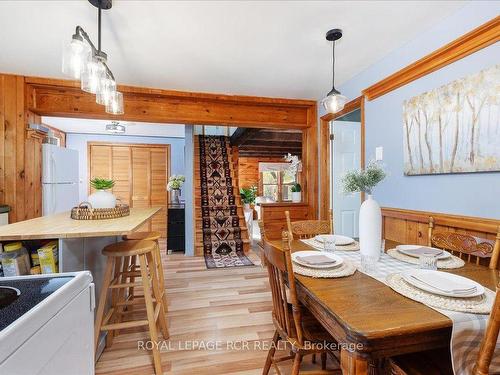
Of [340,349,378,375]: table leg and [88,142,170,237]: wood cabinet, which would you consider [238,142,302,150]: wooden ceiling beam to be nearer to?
[88,142,170,237]: wood cabinet

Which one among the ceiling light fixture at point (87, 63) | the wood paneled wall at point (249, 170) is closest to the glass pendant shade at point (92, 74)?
the ceiling light fixture at point (87, 63)

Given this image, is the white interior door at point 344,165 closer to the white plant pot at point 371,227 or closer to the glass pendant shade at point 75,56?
the white plant pot at point 371,227

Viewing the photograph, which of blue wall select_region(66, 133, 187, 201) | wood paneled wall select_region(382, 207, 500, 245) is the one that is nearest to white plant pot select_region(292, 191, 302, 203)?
wood paneled wall select_region(382, 207, 500, 245)

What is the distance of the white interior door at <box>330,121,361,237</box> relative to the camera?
3535 mm

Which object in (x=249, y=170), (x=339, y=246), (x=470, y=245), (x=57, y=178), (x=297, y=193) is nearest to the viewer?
(x=470, y=245)

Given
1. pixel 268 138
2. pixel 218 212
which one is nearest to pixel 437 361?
pixel 218 212

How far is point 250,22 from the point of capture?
189cm

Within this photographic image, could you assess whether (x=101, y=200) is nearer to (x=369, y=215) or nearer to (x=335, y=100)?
(x=369, y=215)

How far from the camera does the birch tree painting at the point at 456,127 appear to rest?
1.52 metres

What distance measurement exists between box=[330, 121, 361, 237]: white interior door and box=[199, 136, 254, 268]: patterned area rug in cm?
152

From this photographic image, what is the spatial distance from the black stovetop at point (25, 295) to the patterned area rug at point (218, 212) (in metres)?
2.93

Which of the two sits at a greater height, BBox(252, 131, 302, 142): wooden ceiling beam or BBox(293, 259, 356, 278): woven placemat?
BBox(252, 131, 302, 142): wooden ceiling beam

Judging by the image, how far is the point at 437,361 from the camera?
105 centimetres

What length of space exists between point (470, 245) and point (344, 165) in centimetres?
217
